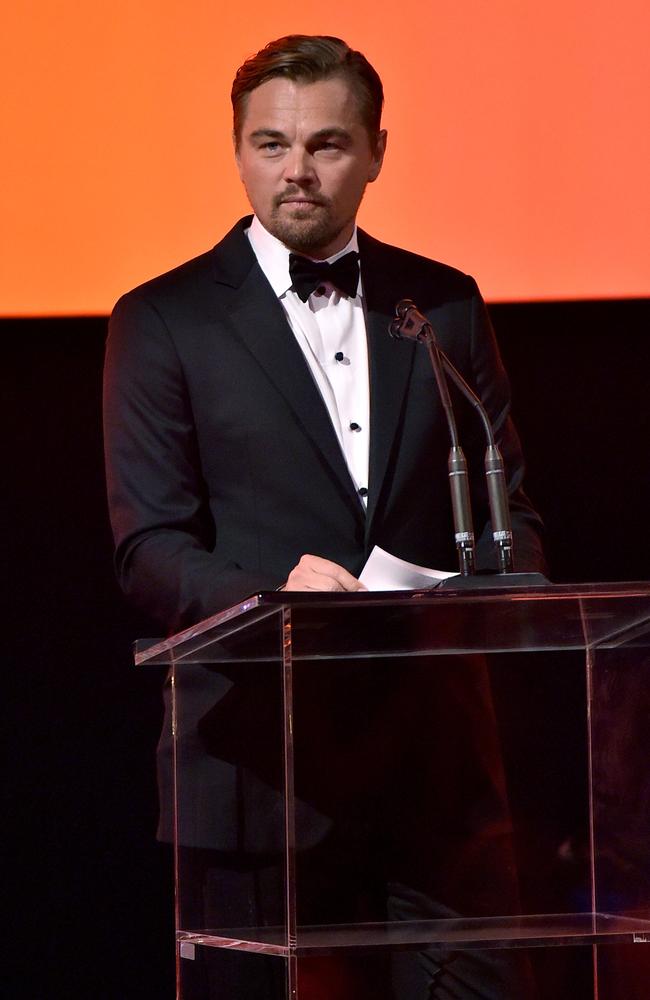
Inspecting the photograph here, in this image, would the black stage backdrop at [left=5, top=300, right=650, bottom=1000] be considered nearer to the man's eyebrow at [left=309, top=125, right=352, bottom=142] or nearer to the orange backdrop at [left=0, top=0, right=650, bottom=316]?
the orange backdrop at [left=0, top=0, right=650, bottom=316]

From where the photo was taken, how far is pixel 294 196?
94.0 inches

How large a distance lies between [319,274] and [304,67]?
0.33m

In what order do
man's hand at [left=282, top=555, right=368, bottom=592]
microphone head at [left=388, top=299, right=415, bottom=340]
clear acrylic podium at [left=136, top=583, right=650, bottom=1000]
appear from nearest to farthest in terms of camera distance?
clear acrylic podium at [left=136, top=583, right=650, bottom=1000] < man's hand at [left=282, top=555, right=368, bottom=592] < microphone head at [left=388, top=299, right=415, bottom=340]

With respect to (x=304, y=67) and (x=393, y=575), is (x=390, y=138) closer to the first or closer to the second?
(x=304, y=67)

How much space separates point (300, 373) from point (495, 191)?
3.54 feet

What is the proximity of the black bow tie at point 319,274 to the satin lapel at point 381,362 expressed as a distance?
37mm

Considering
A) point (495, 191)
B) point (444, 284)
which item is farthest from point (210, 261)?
point (495, 191)

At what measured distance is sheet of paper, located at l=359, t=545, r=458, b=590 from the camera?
1.75m

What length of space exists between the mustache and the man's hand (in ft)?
2.60

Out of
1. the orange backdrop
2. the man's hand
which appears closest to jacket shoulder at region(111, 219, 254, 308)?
the orange backdrop

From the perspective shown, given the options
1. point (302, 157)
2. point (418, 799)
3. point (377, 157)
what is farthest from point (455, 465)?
point (377, 157)

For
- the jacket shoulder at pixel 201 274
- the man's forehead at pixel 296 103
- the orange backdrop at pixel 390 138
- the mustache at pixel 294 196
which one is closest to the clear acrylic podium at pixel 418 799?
the jacket shoulder at pixel 201 274

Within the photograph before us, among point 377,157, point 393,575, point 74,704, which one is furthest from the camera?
point 74,704

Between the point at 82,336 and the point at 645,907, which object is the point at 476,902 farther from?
the point at 82,336
